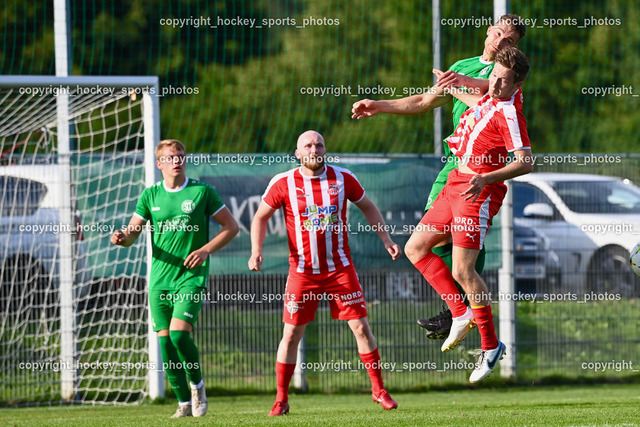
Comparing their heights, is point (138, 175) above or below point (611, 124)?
below

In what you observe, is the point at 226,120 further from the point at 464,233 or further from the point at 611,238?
the point at 464,233

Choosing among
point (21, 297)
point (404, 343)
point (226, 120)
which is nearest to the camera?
point (21, 297)

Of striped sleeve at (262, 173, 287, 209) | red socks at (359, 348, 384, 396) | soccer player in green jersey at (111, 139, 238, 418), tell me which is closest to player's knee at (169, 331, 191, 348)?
soccer player in green jersey at (111, 139, 238, 418)

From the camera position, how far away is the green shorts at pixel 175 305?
859 cm

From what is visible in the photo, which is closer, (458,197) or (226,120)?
(458,197)

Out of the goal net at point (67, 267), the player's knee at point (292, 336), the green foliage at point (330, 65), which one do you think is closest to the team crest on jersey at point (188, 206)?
the player's knee at point (292, 336)

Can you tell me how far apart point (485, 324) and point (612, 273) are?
4861mm

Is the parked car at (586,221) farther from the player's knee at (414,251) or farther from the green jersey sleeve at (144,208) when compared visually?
the green jersey sleeve at (144,208)

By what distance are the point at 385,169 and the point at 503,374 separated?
2.71 metres

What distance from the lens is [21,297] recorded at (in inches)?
426

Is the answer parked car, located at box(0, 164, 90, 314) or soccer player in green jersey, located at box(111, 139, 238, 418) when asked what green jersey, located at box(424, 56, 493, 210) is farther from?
parked car, located at box(0, 164, 90, 314)

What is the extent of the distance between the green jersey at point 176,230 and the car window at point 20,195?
246 cm

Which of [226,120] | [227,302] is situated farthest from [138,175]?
[226,120]

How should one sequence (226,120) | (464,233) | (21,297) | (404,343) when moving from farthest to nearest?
(226,120) → (404,343) → (21,297) → (464,233)
